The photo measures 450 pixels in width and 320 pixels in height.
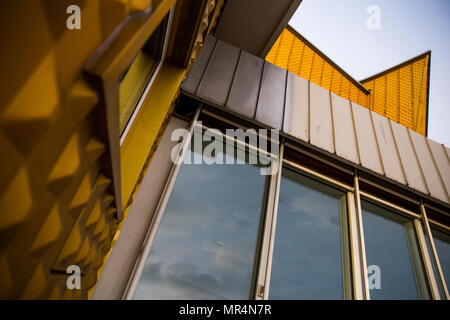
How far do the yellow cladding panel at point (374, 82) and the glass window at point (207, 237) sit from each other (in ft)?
7.46

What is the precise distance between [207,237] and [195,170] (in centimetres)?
54

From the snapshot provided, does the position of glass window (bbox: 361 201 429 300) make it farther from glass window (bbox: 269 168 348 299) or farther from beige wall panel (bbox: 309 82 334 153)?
beige wall panel (bbox: 309 82 334 153)

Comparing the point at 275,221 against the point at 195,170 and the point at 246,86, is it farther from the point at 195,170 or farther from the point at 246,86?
the point at 246,86

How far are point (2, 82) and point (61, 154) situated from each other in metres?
0.19

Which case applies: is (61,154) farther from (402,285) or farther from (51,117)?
(402,285)

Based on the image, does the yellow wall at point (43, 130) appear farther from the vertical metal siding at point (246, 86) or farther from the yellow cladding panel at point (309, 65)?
the yellow cladding panel at point (309, 65)

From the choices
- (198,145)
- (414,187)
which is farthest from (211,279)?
(414,187)

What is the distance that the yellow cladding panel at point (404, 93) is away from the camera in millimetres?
3613

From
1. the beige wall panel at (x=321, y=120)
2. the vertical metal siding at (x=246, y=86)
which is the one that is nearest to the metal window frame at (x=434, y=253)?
the beige wall panel at (x=321, y=120)

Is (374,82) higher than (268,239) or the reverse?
higher

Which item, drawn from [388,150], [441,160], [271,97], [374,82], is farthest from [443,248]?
[374,82]

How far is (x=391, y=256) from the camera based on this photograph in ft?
7.38

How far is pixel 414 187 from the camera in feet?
7.84

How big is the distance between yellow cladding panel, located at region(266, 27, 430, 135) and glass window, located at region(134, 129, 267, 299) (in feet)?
7.46
